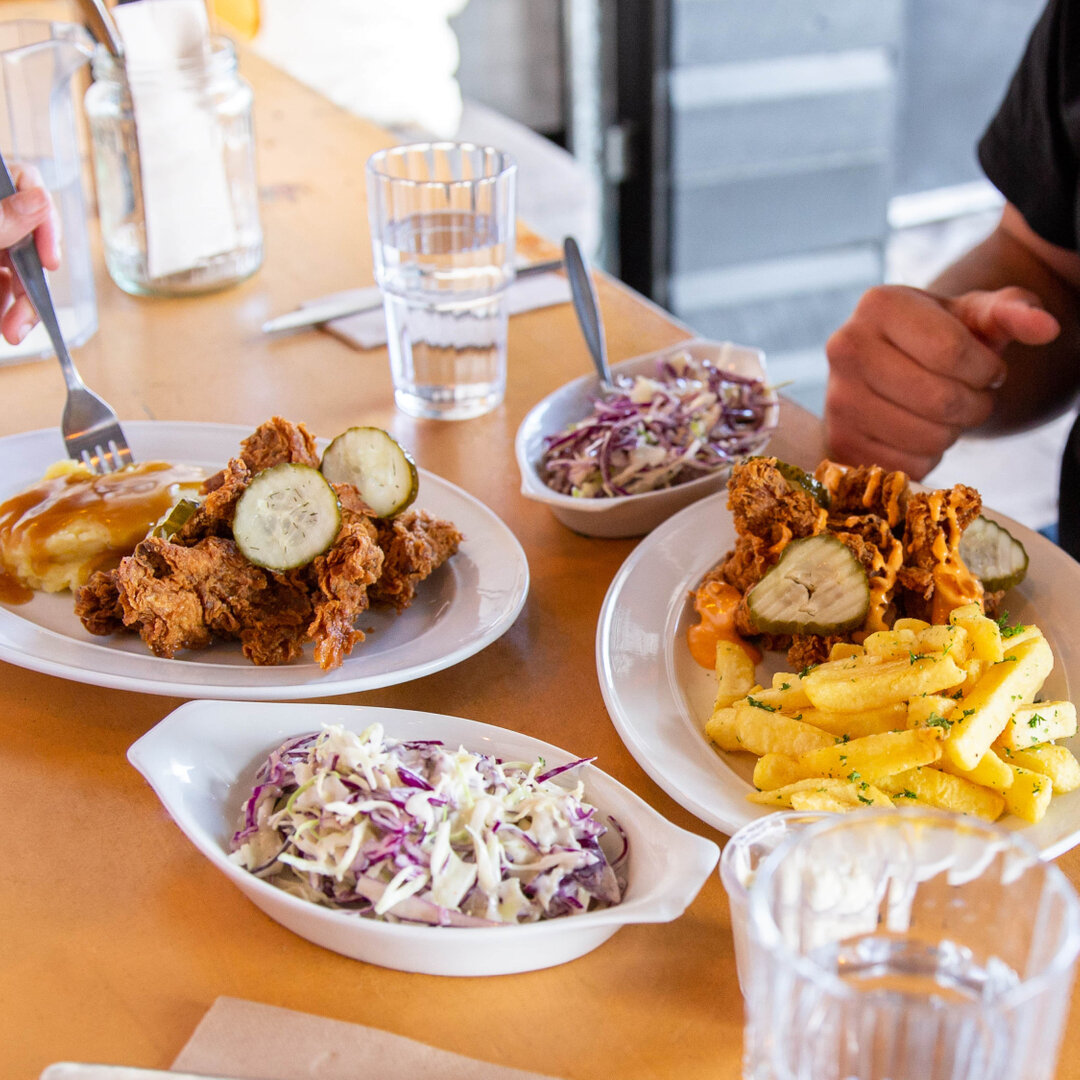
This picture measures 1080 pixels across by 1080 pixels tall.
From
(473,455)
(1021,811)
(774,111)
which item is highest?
(1021,811)

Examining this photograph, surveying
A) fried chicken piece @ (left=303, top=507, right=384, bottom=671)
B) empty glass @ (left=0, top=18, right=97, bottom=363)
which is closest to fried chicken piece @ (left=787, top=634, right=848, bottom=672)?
fried chicken piece @ (left=303, top=507, right=384, bottom=671)

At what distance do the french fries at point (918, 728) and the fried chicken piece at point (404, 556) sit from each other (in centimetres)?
38

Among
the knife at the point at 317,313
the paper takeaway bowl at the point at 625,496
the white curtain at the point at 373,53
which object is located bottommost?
the white curtain at the point at 373,53

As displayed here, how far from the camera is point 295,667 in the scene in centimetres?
126

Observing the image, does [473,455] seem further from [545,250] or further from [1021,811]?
[1021,811]

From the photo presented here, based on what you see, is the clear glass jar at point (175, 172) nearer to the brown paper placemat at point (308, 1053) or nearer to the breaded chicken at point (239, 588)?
the breaded chicken at point (239, 588)

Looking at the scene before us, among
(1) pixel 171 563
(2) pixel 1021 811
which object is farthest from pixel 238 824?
(2) pixel 1021 811

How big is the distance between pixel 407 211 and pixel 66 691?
89 centimetres

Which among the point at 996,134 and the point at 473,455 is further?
the point at 996,134

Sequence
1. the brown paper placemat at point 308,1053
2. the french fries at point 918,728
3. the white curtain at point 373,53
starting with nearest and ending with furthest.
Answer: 1. the brown paper placemat at point 308,1053
2. the french fries at point 918,728
3. the white curtain at point 373,53

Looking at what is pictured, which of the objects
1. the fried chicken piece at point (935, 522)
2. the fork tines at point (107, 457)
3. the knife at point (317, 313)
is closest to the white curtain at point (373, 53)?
the knife at point (317, 313)

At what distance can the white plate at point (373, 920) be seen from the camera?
36.1 inches

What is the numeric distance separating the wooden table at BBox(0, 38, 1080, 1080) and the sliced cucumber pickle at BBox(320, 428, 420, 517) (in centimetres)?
20

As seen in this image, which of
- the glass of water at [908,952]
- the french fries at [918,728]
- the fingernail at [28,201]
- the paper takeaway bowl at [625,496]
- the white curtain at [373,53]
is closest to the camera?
the glass of water at [908,952]
